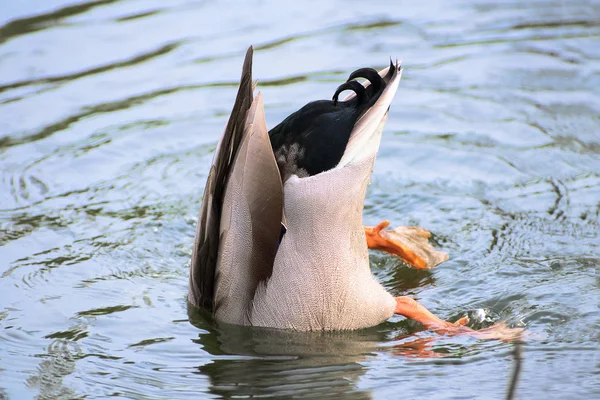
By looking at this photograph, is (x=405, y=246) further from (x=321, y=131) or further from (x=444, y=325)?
(x=321, y=131)

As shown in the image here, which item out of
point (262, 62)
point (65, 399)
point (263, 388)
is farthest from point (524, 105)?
→ point (65, 399)

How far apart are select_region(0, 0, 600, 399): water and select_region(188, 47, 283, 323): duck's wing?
28 centimetres

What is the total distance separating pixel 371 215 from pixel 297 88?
6.76 feet

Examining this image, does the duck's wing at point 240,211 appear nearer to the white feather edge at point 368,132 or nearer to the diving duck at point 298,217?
the diving duck at point 298,217

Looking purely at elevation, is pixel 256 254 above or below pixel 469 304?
above

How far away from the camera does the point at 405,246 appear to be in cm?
512

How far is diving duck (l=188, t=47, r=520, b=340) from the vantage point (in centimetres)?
412

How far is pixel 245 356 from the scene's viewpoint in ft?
14.1

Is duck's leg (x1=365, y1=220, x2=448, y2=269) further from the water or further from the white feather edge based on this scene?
the white feather edge

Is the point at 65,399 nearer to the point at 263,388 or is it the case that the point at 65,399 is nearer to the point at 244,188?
the point at 263,388

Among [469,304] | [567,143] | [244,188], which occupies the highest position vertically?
[244,188]

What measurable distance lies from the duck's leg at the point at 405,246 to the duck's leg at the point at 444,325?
1.89 ft

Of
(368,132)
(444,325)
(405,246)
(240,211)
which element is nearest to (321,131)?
(368,132)

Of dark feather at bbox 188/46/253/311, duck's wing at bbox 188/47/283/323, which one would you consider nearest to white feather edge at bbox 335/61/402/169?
duck's wing at bbox 188/47/283/323
